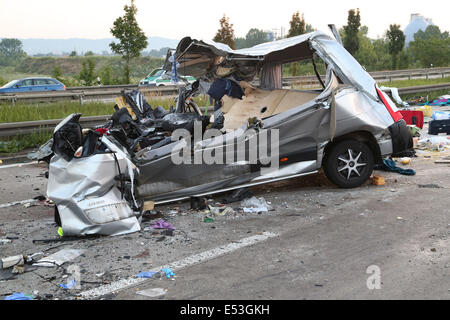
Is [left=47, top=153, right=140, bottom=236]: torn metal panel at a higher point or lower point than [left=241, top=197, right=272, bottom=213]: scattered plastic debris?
higher

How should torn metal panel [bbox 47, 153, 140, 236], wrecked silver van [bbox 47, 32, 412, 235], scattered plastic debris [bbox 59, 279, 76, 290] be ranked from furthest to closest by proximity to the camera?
1. wrecked silver van [bbox 47, 32, 412, 235]
2. torn metal panel [bbox 47, 153, 140, 236]
3. scattered plastic debris [bbox 59, 279, 76, 290]

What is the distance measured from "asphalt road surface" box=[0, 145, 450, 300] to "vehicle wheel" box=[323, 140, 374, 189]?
188 mm

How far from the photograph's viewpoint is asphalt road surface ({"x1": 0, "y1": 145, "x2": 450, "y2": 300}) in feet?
12.7

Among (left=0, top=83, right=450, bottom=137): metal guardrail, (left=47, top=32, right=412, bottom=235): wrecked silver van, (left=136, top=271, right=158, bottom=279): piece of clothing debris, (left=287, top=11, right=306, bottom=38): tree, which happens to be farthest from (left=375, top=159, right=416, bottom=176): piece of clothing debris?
(left=287, top=11, right=306, bottom=38): tree

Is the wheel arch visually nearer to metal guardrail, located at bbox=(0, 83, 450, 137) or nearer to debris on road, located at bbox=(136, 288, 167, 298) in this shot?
debris on road, located at bbox=(136, 288, 167, 298)

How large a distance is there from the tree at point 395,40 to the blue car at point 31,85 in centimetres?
3109

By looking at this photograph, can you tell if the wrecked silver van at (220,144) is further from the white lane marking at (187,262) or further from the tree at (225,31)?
the tree at (225,31)

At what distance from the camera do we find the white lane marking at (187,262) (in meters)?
3.89

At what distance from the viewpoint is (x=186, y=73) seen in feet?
25.3

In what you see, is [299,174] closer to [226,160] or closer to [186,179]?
[226,160]

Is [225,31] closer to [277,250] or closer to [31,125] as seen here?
[31,125]

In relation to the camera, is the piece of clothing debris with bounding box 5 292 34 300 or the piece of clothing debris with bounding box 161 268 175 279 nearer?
the piece of clothing debris with bounding box 5 292 34 300
